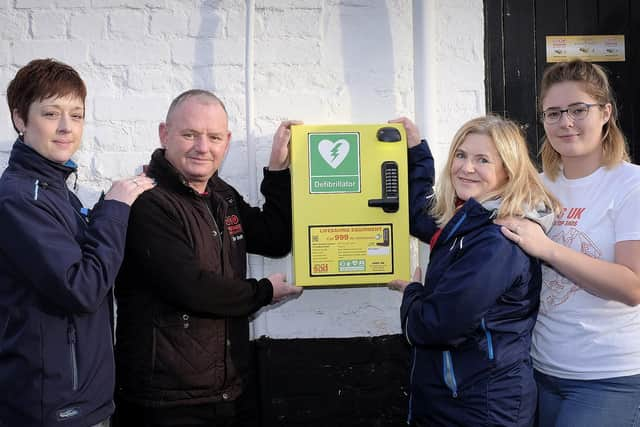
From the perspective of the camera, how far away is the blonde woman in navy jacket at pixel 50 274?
1.69 metres

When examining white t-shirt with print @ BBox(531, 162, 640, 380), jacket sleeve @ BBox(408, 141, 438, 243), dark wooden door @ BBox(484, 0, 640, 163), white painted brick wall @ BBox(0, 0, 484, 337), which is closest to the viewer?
white t-shirt with print @ BBox(531, 162, 640, 380)

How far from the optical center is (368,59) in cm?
263

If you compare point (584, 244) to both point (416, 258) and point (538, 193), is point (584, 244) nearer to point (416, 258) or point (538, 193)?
point (538, 193)

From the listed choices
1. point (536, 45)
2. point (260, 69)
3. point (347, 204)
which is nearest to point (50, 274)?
point (347, 204)

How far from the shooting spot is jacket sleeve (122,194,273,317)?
6.44ft

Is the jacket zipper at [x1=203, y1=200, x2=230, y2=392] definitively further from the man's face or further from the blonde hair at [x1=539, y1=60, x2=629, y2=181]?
the blonde hair at [x1=539, y1=60, x2=629, y2=181]

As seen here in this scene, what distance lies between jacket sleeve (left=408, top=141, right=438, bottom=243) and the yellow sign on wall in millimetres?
888

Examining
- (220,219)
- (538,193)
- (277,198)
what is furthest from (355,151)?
(538,193)

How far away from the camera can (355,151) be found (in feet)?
7.53

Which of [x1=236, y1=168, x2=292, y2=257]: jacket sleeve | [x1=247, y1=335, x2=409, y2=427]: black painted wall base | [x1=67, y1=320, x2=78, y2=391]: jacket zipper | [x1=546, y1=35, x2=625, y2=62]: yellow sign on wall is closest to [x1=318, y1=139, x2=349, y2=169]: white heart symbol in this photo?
[x1=236, y1=168, x2=292, y2=257]: jacket sleeve

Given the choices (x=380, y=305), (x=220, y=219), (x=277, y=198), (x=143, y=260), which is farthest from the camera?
(x=380, y=305)

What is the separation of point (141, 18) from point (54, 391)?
5.16 ft

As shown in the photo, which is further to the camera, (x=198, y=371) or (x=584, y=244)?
(x=198, y=371)

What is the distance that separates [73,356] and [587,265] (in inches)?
58.5
